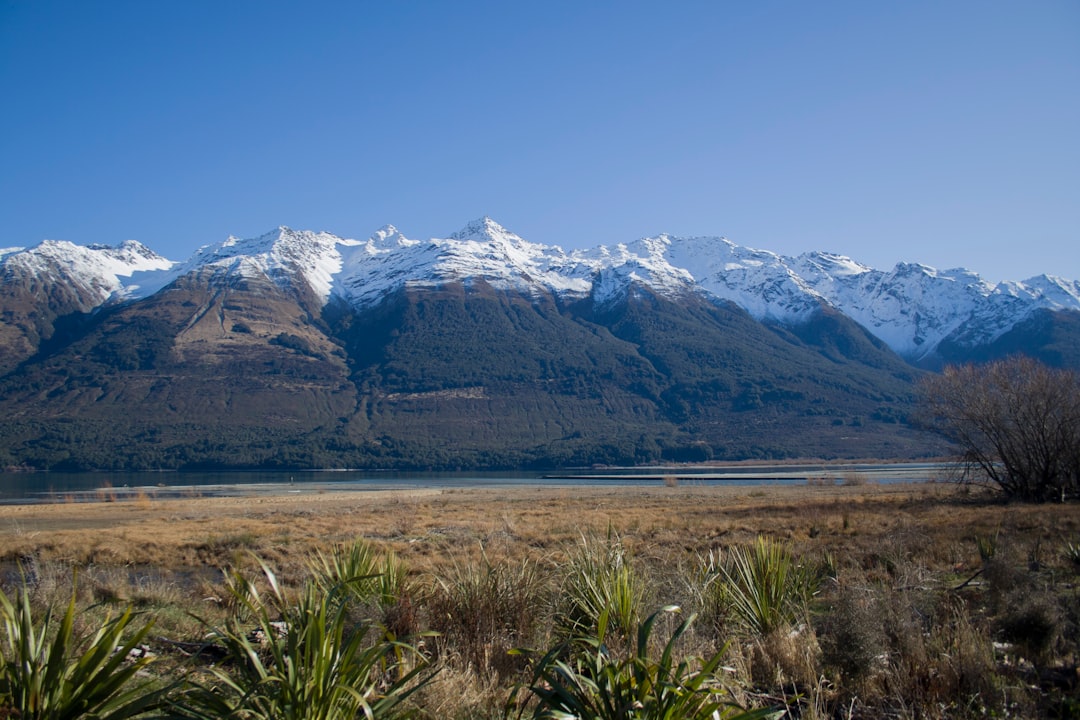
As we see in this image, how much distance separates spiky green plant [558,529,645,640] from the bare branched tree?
31.7 metres

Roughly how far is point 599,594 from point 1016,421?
112 ft

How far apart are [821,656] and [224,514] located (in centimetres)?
4182

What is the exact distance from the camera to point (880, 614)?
24.5 ft

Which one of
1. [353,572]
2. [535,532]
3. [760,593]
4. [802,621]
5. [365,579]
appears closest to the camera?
[365,579]

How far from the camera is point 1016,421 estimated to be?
33.5 meters

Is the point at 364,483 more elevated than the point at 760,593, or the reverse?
the point at 760,593

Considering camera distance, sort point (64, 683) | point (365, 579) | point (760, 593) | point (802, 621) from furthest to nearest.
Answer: point (802, 621), point (760, 593), point (365, 579), point (64, 683)

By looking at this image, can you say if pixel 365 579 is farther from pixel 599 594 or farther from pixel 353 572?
pixel 599 594

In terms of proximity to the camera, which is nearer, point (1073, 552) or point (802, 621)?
point (802, 621)

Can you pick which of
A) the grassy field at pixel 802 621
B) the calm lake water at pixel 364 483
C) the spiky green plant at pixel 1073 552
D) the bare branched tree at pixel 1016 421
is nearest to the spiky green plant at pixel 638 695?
the grassy field at pixel 802 621

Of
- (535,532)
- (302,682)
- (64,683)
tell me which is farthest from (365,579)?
(535,532)

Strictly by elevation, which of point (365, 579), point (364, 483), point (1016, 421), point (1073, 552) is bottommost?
point (364, 483)

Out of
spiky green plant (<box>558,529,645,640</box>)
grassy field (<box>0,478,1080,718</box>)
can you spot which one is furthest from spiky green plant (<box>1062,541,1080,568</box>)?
spiky green plant (<box>558,529,645,640</box>)

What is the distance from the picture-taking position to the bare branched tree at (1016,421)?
107 feet
